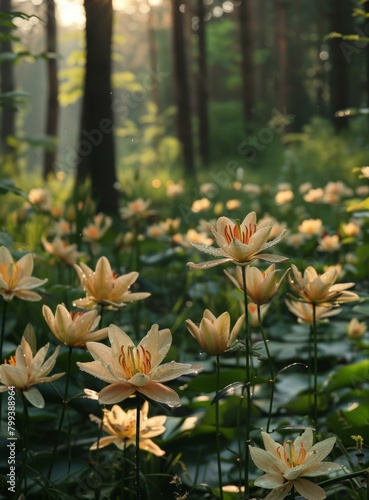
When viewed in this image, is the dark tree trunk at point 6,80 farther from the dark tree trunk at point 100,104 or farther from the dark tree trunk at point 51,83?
the dark tree trunk at point 100,104

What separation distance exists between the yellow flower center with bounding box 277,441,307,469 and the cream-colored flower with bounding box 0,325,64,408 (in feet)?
1.30

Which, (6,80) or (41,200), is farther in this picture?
(6,80)

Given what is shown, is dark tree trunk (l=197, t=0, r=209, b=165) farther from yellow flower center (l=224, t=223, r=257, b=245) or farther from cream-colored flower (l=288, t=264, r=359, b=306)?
yellow flower center (l=224, t=223, r=257, b=245)

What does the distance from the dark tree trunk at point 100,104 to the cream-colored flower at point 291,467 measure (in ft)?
15.1

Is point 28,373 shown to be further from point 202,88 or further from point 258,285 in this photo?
point 202,88

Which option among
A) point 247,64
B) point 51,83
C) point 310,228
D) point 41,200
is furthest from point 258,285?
point 247,64

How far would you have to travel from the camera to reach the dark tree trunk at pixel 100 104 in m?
5.77

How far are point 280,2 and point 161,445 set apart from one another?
1855 centimetres

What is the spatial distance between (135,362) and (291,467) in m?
0.30

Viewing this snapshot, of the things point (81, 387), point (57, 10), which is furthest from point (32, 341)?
point (57, 10)

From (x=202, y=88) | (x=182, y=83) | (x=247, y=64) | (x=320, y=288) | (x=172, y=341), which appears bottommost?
(x=172, y=341)

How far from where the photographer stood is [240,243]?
126 centimetres

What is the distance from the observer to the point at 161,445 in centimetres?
194

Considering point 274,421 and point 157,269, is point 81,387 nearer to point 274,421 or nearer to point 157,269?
point 274,421
